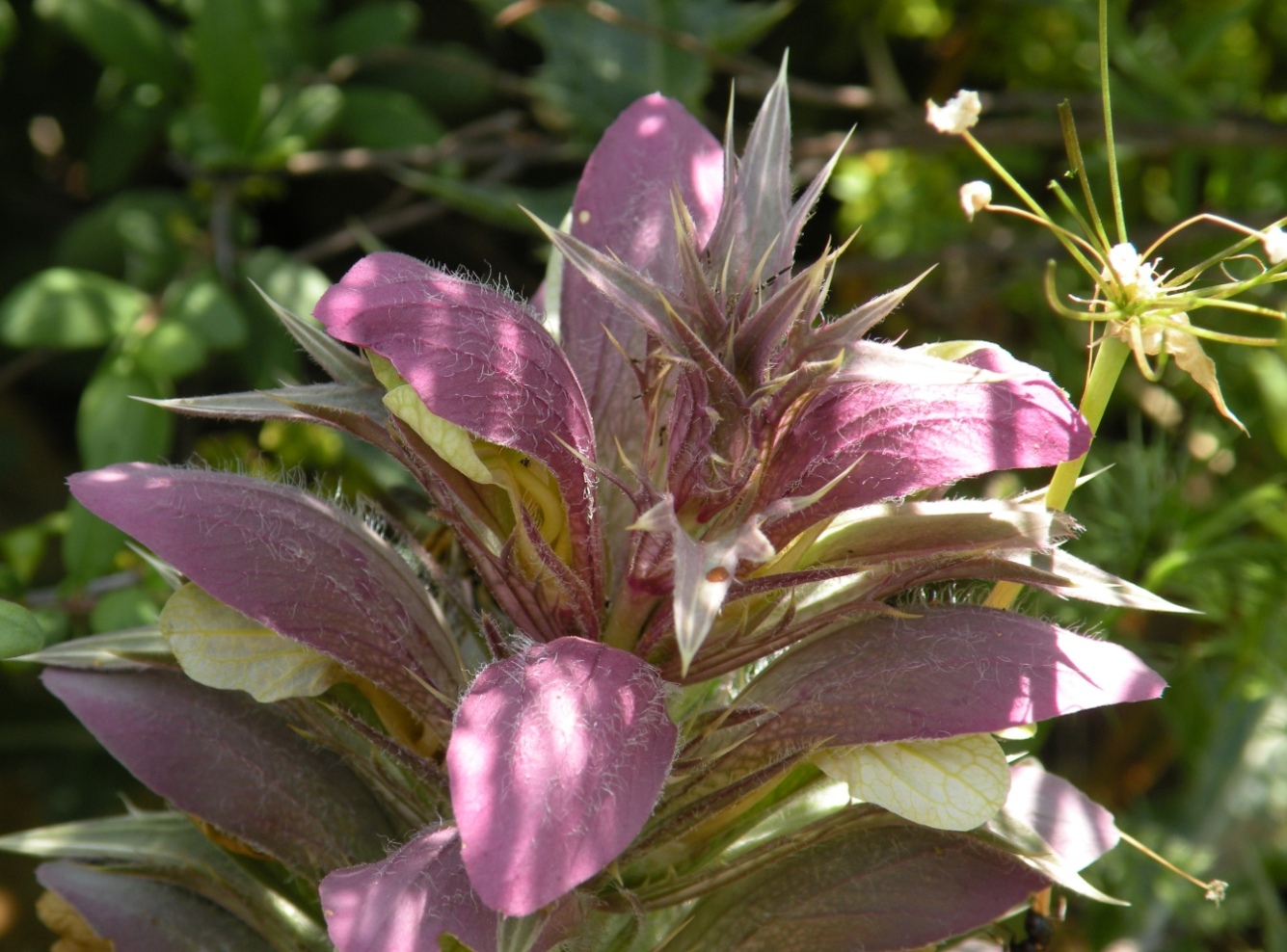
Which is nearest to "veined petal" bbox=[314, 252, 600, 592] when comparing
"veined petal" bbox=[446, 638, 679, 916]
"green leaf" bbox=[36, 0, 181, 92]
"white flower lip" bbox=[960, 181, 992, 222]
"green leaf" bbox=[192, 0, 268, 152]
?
"veined petal" bbox=[446, 638, 679, 916]

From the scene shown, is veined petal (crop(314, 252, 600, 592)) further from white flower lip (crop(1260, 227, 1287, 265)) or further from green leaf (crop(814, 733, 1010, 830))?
white flower lip (crop(1260, 227, 1287, 265))

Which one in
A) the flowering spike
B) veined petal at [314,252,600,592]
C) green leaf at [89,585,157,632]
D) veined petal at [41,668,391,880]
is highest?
the flowering spike

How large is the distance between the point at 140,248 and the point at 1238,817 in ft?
4.80

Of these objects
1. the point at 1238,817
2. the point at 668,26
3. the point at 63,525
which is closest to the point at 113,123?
the point at 63,525

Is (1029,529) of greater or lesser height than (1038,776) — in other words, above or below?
above

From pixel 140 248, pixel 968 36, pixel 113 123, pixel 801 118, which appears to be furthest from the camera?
pixel 968 36

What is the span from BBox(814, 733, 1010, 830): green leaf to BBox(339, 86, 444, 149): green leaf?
38.5 inches

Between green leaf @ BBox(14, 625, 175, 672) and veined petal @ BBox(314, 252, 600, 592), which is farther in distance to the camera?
green leaf @ BBox(14, 625, 175, 672)

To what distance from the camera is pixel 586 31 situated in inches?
57.2

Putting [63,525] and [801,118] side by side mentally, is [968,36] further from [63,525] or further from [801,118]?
[63,525]

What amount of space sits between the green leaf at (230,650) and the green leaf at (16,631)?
10 cm

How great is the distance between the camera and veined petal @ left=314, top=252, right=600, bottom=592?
1.91ft

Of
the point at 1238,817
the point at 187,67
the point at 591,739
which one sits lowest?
the point at 1238,817

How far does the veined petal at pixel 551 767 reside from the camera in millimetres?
502
